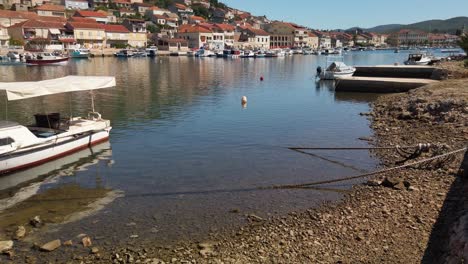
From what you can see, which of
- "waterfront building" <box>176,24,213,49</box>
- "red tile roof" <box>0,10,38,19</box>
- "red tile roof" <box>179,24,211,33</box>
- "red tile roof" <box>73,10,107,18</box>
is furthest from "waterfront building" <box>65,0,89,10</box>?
"waterfront building" <box>176,24,213,49</box>

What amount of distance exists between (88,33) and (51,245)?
143066 mm

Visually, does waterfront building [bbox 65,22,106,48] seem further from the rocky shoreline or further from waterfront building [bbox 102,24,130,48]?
the rocky shoreline

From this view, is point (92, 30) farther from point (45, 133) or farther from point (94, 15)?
point (45, 133)

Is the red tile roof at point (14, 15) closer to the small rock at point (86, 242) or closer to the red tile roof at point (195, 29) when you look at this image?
the red tile roof at point (195, 29)

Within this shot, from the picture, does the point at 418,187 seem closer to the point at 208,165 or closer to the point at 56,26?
A: the point at 208,165

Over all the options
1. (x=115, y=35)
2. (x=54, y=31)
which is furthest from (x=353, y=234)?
(x=115, y=35)

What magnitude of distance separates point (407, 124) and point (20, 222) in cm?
2281

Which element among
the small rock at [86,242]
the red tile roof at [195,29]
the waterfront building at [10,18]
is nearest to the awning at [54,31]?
the waterfront building at [10,18]

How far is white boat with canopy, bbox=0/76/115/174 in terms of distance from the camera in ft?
56.7

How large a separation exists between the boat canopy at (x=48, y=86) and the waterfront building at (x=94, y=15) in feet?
518

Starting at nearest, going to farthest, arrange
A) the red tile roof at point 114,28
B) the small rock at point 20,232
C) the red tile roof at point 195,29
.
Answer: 1. the small rock at point 20,232
2. the red tile roof at point 114,28
3. the red tile roof at point 195,29

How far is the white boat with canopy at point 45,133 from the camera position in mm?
17267

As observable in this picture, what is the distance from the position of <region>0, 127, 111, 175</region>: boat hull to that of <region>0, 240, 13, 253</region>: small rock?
703 centimetres

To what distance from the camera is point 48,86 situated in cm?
1975
